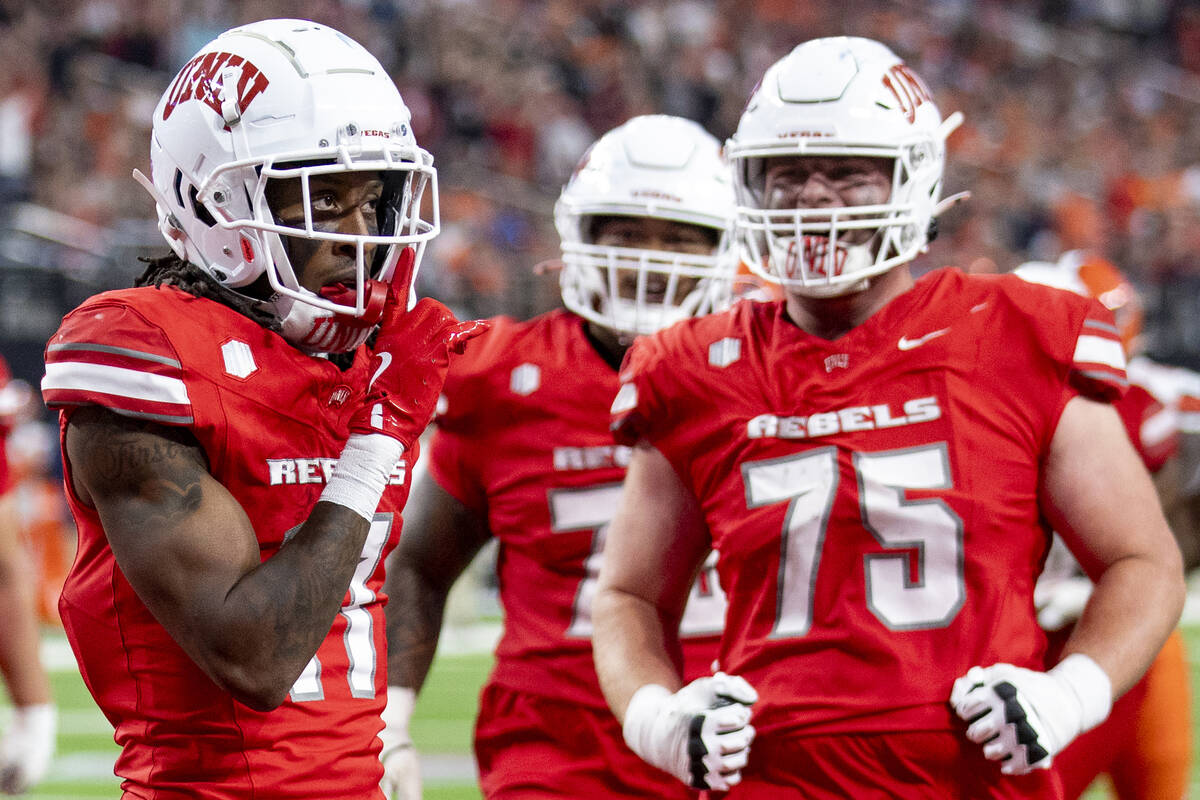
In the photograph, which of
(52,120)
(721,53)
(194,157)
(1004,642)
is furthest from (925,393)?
(721,53)

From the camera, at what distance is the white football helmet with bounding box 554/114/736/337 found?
3.10 m

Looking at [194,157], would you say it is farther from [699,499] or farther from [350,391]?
[699,499]

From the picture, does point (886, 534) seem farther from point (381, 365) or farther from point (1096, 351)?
point (381, 365)

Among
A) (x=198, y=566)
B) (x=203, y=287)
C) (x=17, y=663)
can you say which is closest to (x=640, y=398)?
(x=203, y=287)

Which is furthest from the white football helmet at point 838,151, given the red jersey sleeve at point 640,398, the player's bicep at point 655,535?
the player's bicep at point 655,535

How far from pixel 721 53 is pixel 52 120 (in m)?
→ 5.78

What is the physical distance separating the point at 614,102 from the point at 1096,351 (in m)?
11.0

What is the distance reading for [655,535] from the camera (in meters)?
2.43

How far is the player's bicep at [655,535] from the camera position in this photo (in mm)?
2424

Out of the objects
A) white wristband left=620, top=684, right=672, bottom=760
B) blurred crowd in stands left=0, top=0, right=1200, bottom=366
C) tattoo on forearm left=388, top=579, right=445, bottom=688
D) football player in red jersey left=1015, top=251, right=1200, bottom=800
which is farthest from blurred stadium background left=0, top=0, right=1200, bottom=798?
white wristband left=620, top=684, right=672, bottom=760

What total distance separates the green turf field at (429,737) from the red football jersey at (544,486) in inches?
100

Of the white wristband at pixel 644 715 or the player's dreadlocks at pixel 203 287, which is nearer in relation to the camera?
the player's dreadlocks at pixel 203 287

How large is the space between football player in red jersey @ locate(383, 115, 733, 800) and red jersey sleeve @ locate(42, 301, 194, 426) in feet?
3.89

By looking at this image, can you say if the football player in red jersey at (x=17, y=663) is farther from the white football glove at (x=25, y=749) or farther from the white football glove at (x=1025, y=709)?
the white football glove at (x=1025, y=709)
